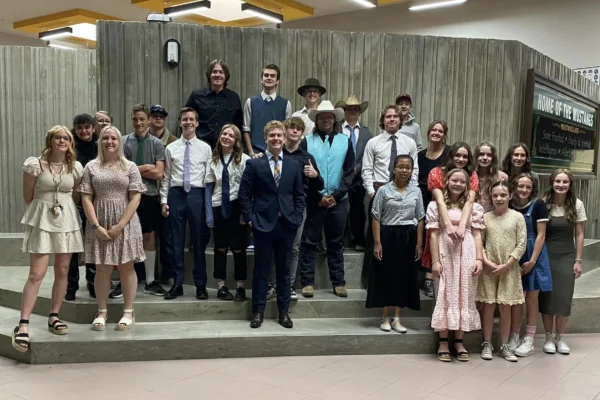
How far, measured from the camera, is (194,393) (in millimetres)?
3047

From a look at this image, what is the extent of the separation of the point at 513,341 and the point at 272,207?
7.15ft

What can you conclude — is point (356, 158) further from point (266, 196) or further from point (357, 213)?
point (266, 196)

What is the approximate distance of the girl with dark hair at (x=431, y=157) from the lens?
4188 mm

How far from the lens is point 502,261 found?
147 inches

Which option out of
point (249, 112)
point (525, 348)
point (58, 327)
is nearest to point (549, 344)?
point (525, 348)

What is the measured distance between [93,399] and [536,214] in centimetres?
336

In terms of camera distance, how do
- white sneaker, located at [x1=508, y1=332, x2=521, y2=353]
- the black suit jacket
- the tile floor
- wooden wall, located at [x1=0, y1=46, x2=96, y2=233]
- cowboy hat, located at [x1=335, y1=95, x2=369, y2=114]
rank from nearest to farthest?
the tile floor → white sneaker, located at [x1=508, y1=332, x2=521, y2=353] → the black suit jacket → cowboy hat, located at [x1=335, y1=95, x2=369, y2=114] → wooden wall, located at [x1=0, y1=46, x2=96, y2=233]

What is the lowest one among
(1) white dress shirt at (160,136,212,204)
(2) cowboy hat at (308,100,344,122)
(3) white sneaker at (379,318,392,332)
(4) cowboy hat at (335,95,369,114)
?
(3) white sneaker at (379,318,392,332)

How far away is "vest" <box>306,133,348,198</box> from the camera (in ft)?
14.0

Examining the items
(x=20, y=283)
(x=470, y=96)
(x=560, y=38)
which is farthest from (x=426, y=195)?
(x=560, y=38)

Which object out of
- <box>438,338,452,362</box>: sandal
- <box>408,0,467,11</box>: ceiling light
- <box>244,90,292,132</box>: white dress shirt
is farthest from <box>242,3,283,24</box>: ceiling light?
<box>438,338,452,362</box>: sandal

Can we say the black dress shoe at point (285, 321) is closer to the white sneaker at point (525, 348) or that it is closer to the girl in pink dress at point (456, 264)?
the girl in pink dress at point (456, 264)

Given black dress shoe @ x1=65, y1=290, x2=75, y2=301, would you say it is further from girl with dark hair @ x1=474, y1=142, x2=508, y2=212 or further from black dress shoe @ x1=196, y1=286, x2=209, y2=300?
girl with dark hair @ x1=474, y1=142, x2=508, y2=212

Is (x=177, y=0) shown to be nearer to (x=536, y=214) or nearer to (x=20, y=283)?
(x=20, y=283)
